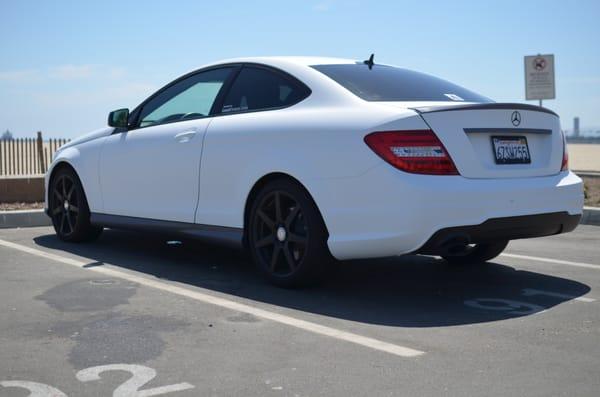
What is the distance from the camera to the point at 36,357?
3.83 metres

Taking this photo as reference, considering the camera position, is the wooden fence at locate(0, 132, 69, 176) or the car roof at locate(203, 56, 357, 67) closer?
the car roof at locate(203, 56, 357, 67)

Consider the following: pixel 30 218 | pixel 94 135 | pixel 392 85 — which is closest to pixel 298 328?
pixel 392 85

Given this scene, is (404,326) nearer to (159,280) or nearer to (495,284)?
(495,284)

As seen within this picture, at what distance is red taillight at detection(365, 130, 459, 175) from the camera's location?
4.76 meters

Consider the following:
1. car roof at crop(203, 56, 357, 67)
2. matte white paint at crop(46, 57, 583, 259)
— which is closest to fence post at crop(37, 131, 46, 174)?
matte white paint at crop(46, 57, 583, 259)

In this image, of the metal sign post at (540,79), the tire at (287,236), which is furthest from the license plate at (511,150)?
the metal sign post at (540,79)

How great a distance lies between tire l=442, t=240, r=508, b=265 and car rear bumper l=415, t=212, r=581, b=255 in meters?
1.09

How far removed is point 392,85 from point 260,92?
981mm

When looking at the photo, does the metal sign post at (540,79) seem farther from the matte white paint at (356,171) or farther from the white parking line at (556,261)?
the matte white paint at (356,171)

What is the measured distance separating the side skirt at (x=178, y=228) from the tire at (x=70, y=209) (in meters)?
0.20

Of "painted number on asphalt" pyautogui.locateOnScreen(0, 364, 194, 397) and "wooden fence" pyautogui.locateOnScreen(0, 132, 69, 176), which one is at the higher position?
"wooden fence" pyautogui.locateOnScreen(0, 132, 69, 176)

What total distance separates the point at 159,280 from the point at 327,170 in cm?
165

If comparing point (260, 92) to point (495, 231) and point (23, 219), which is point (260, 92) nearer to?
point (495, 231)

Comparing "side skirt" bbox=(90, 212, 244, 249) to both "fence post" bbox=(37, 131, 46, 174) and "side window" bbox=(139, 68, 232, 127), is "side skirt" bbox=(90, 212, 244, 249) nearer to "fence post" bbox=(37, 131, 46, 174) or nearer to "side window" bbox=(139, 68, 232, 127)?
"side window" bbox=(139, 68, 232, 127)
